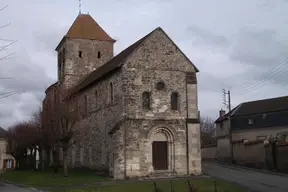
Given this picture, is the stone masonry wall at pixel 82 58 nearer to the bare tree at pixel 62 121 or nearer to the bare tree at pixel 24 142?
the bare tree at pixel 24 142

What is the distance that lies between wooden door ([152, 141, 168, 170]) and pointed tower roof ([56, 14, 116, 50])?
21.7 meters

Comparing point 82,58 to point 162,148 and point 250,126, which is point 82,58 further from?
point 162,148

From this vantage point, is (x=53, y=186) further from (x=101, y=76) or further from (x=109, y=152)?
(x=101, y=76)

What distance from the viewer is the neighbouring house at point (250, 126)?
4278 centimetres

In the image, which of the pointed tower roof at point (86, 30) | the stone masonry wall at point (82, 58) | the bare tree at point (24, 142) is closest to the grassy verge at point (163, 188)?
the bare tree at point (24, 142)

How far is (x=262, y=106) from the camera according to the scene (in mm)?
48406

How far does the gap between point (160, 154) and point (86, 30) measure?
2367 cm

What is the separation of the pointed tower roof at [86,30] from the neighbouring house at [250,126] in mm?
17440

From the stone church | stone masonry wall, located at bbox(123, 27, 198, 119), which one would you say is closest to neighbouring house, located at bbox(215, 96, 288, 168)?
the stone church

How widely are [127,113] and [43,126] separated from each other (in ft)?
37.5

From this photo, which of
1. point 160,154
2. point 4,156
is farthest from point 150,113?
point 4,156

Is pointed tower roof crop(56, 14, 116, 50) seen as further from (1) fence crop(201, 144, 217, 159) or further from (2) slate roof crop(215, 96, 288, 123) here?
(1) fence crop(201, 144, 217, 159)

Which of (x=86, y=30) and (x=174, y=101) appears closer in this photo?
(x=174, y=101)

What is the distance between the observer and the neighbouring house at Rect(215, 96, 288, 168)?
1684 inches
